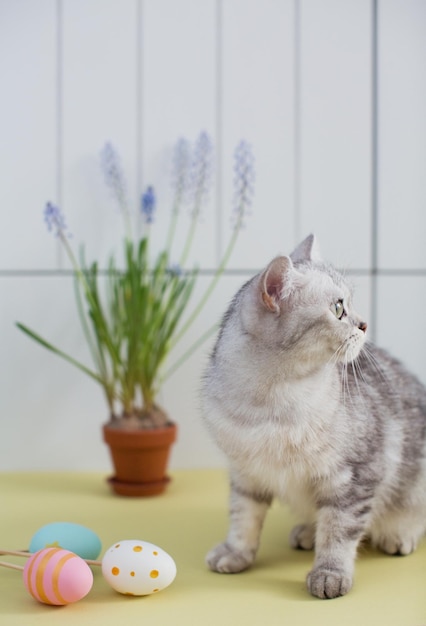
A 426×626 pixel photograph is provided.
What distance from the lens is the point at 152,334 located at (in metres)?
1.54

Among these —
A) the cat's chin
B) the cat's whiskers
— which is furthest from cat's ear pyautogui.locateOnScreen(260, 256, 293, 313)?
the cat's whiskers

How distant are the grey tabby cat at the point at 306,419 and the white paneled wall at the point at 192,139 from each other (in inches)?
21.0

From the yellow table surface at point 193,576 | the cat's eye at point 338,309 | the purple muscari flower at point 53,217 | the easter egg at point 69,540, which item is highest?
the purple muscari flower at point 53,217

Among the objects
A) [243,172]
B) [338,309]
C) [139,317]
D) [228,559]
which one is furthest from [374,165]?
[228,559]

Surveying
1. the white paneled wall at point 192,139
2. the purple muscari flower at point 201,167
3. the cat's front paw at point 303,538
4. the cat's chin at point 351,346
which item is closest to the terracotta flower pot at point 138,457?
the white paneled wall at point 192,139

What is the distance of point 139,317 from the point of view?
1.52 metres

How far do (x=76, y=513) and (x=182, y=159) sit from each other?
73 centimetres

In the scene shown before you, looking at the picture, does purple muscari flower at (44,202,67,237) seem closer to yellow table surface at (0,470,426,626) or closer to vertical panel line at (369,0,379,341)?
yellow table surface at (0,470,426,626)

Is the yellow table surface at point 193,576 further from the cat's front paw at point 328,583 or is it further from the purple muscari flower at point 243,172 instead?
the purple muscari flower at point 243,172

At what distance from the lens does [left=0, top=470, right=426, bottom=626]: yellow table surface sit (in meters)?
0.97

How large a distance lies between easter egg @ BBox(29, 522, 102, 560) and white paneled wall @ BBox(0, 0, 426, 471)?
1.79ft

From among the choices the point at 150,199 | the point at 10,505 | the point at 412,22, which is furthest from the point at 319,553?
the point at 412,22

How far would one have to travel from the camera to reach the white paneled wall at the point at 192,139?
5.37ft

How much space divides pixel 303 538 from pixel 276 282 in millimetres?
471
